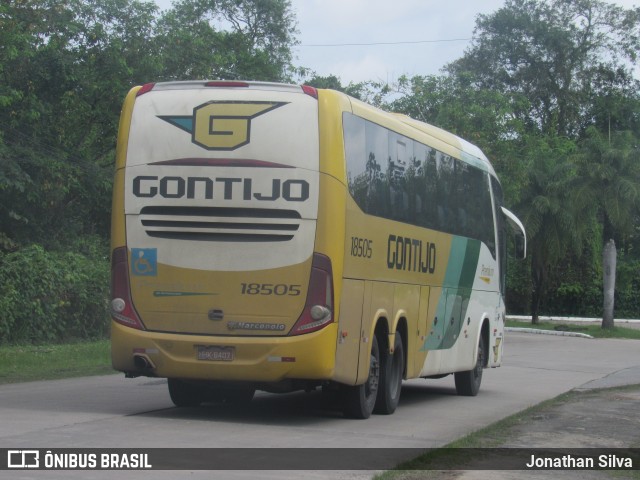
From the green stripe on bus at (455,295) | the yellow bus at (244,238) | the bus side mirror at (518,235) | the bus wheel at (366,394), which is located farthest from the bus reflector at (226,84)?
the bus side mirror at (518,235)

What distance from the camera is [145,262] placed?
1262cm

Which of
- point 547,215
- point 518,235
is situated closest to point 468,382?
point 518,235

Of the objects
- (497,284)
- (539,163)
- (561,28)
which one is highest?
(561,28)

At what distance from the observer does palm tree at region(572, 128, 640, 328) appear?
43.6m

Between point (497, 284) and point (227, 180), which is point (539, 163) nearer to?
point (497, 284)

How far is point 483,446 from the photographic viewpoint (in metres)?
11.5

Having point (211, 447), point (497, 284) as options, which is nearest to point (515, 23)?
point (497, 284)

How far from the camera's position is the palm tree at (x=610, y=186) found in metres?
43.6

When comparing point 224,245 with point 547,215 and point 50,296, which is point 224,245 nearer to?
point 50,296

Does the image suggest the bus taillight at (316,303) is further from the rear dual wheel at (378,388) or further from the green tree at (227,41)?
the green tree at (227,41)

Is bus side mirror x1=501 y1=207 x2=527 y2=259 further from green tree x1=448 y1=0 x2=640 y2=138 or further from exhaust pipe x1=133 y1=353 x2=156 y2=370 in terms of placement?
green tree x1=448 y1=0 x2=640 y2=138

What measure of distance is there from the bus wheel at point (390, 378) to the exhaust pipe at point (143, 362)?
305 cm

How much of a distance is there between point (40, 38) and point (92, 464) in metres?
24.9

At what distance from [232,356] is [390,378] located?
2.85m
